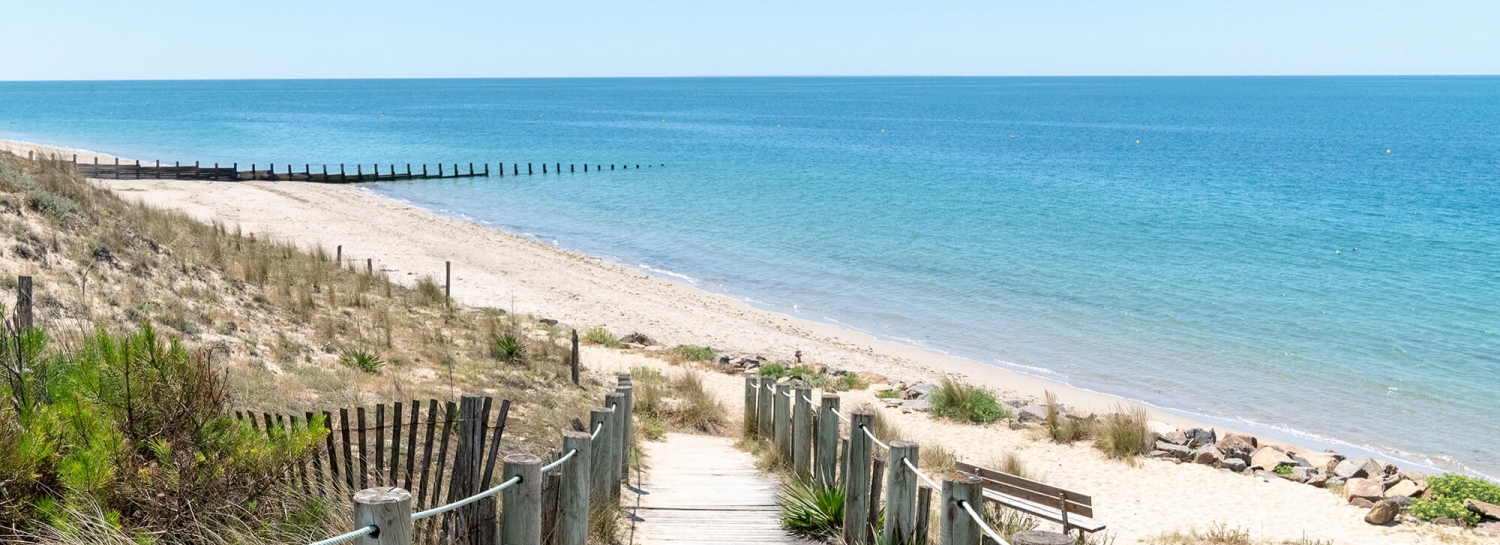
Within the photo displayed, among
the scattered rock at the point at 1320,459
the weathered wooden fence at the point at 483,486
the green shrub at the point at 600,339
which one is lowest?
the scattered rock at the point at 1320,459

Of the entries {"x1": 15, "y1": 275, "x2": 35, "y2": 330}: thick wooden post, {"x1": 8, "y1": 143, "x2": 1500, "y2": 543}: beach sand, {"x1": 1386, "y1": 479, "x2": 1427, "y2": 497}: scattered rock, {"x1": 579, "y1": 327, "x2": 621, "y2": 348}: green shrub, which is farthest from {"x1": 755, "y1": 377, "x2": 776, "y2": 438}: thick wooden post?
{"x1": 579, "y1": 327, "x2": 621, "y2": 348}: green shrub

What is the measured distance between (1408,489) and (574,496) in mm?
10946

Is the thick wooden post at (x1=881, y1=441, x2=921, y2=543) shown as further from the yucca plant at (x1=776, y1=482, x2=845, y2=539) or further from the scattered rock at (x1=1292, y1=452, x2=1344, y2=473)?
the scattered rock at (x1=1292, y1=452, x2=1344, y2=473)

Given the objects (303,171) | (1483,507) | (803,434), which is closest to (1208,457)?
(1483,507)

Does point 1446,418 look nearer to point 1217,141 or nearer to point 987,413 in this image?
point 987,413

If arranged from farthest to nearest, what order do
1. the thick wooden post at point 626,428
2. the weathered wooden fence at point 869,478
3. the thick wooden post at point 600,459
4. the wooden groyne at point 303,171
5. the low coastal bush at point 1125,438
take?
the wooden groyne at point 303,171
the low coastal bush at point 1125,438
the thick wooden post at point 626,428
the thick wooden post at point 600,459
the weathered wooden fence at point 869,478

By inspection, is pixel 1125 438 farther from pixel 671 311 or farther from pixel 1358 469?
pixel 671 311

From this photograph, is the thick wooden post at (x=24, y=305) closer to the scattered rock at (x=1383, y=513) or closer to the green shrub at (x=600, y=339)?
the green shrub at (x=600, y=339)

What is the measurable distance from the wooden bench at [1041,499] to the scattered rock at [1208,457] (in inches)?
233

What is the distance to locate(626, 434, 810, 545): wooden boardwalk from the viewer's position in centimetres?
761

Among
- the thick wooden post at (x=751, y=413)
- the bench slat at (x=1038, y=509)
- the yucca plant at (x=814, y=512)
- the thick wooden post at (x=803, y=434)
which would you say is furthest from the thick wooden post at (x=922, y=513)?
the thick wooden post at (x=751, y=413)

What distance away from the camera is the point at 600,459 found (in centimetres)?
764

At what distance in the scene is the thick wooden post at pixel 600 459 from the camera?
24.8 ft

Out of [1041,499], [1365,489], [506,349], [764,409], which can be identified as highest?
[764,409]
